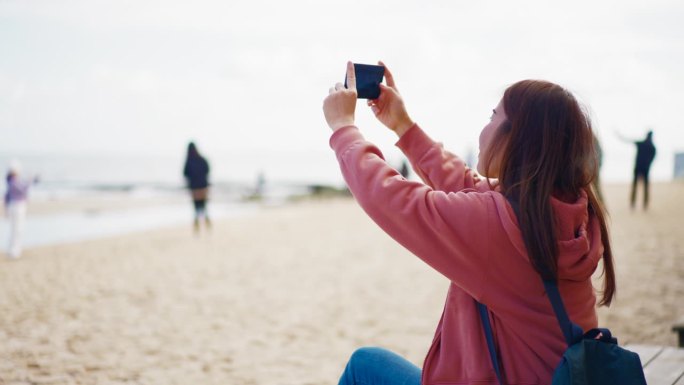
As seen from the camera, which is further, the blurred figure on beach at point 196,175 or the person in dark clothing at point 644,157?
the blurred figure on beach at point 196,175

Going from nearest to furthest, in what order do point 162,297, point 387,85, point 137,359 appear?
point 387,85 < point 137,359 < point 162,297

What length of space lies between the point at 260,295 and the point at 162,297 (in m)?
1.18

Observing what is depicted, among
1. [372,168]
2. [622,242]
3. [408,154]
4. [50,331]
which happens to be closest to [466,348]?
[372,168]

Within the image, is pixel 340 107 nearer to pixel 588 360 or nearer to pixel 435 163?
pixel 435 163

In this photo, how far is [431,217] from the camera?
1.35 m

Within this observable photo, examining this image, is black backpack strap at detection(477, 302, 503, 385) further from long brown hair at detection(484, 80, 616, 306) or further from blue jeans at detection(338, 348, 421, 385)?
blue jeans at detection(338, 348, 421, 385)

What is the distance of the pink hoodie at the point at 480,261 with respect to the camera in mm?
1348

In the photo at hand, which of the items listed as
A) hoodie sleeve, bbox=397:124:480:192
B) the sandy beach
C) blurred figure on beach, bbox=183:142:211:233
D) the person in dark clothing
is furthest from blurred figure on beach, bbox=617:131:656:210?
hoodie sleeve, bbox=397:124:480:192

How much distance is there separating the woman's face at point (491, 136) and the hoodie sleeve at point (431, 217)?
136 mm

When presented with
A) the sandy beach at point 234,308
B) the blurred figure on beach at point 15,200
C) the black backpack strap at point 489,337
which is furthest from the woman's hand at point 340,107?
the blurred figure on beach at point 15,200

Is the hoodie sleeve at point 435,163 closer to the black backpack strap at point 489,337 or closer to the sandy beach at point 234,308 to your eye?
the black backpack strap at point 489,337

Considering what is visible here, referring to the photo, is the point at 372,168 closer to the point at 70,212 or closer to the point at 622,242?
the point at 622,242

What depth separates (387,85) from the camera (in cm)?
190

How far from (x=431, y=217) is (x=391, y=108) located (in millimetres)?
629
